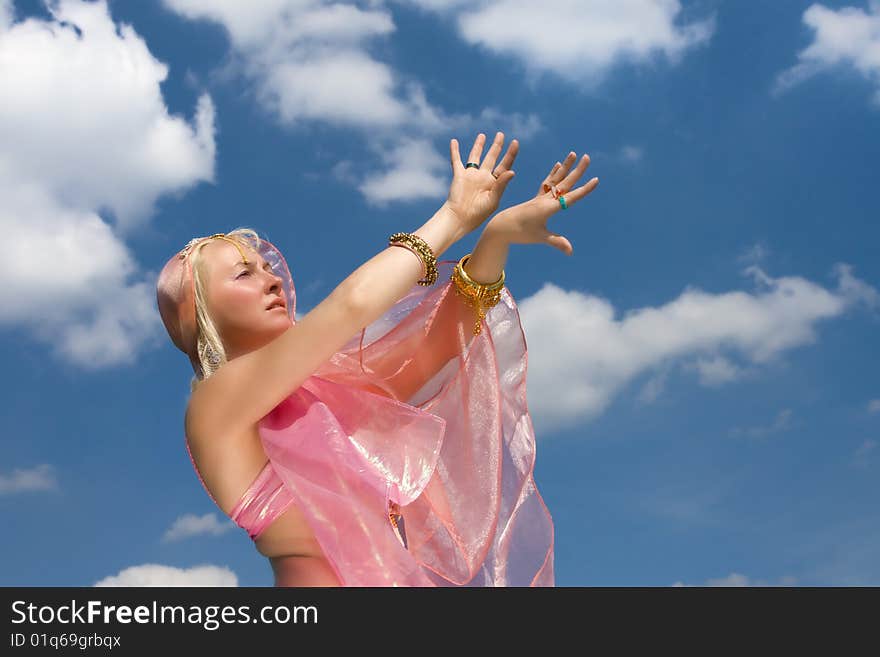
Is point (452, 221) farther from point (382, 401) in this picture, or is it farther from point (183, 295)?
point (183, 295)

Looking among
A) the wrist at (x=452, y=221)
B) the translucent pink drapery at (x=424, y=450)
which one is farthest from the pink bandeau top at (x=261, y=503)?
the wrist at (x=452, y=221)

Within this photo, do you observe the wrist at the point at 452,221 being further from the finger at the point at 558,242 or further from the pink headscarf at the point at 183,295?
the pink headscarf at the point at 183,295

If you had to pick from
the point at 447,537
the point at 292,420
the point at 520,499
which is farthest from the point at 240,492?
the point at 520,499

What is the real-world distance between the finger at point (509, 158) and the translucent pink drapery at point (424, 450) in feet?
1.61

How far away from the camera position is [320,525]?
362cm

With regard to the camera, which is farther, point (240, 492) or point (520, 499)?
point (520, 499)

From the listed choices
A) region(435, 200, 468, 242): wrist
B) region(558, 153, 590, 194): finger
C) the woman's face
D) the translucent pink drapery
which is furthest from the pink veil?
region(558, 153, 590, 194): finger

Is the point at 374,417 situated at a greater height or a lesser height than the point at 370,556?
greater

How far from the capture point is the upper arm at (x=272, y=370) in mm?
3551

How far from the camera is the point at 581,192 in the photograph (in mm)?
3879

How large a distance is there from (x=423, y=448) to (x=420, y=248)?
33.4 inches

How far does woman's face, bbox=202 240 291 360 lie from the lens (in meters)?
4.03
